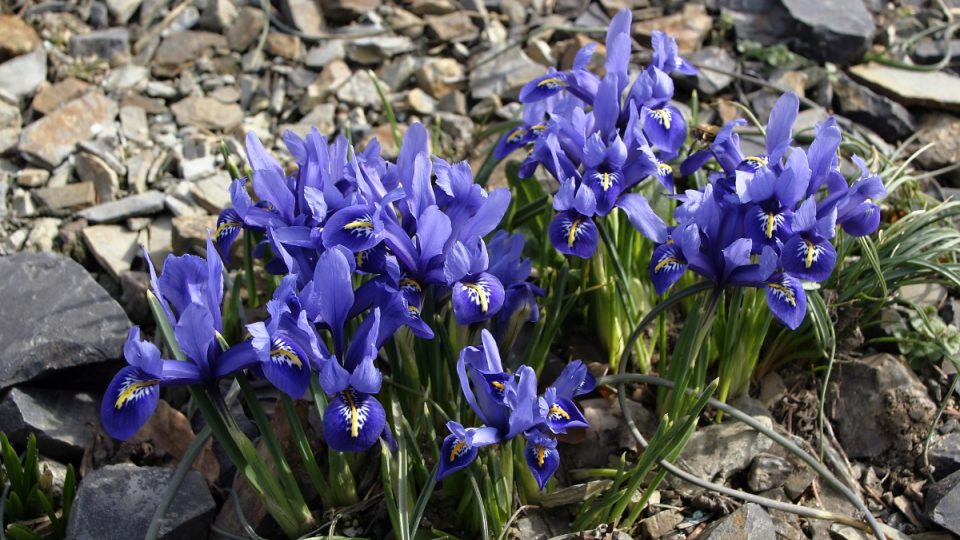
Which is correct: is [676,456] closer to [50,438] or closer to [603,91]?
[603,91]

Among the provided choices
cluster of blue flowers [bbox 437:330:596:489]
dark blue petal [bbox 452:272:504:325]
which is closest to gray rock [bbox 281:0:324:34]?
dark blue petal [bbox 452:272:504:325]

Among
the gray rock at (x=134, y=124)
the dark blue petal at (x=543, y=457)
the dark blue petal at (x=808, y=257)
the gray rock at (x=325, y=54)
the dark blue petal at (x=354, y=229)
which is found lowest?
the gray rock at (x=134, y=124)

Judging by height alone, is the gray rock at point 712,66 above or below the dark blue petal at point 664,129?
below

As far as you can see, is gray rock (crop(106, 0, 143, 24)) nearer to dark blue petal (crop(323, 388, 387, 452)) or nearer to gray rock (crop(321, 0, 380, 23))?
gray rock (crop(321, 0, 380, 23))

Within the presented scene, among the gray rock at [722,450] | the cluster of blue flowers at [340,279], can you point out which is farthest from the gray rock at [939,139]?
the cluster of blue flowers at [340,279]

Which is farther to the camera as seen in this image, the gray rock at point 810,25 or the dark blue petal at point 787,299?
the gray rock at point 810,25

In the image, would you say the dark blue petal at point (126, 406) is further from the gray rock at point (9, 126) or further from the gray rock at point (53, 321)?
the gray rock at point (9, 126)
